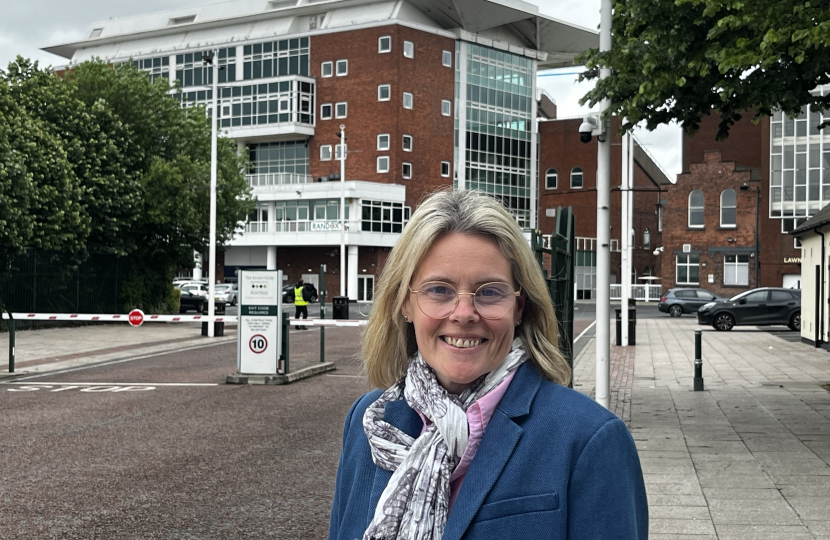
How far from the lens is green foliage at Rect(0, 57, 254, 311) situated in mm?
28500

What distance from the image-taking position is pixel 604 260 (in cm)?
1012

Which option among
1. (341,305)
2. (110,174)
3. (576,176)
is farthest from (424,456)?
(576,176)

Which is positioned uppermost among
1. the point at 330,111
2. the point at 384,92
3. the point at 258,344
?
the point at 384,92

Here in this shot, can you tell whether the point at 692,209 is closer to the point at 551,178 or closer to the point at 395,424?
the point at 551,178

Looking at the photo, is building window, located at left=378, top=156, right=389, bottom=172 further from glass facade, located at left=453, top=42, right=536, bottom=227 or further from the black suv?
the black suv

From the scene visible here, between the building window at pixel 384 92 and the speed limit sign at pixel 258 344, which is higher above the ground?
the building window at pixel 384 92

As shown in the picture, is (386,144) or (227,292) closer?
(227,292)

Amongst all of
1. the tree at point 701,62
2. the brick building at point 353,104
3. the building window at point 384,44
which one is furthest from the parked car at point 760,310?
the building window at point 384,44

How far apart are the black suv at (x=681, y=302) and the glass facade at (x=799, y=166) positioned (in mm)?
16979

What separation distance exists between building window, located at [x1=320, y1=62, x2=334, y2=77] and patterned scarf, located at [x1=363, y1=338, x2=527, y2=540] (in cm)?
7127

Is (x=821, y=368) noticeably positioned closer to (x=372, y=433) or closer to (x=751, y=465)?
(x=751, y=465)

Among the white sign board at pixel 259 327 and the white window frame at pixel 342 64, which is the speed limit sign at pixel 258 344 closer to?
the white sign board at pixel 259 327

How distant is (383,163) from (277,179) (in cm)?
861

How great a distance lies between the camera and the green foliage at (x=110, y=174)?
93.5 ft
